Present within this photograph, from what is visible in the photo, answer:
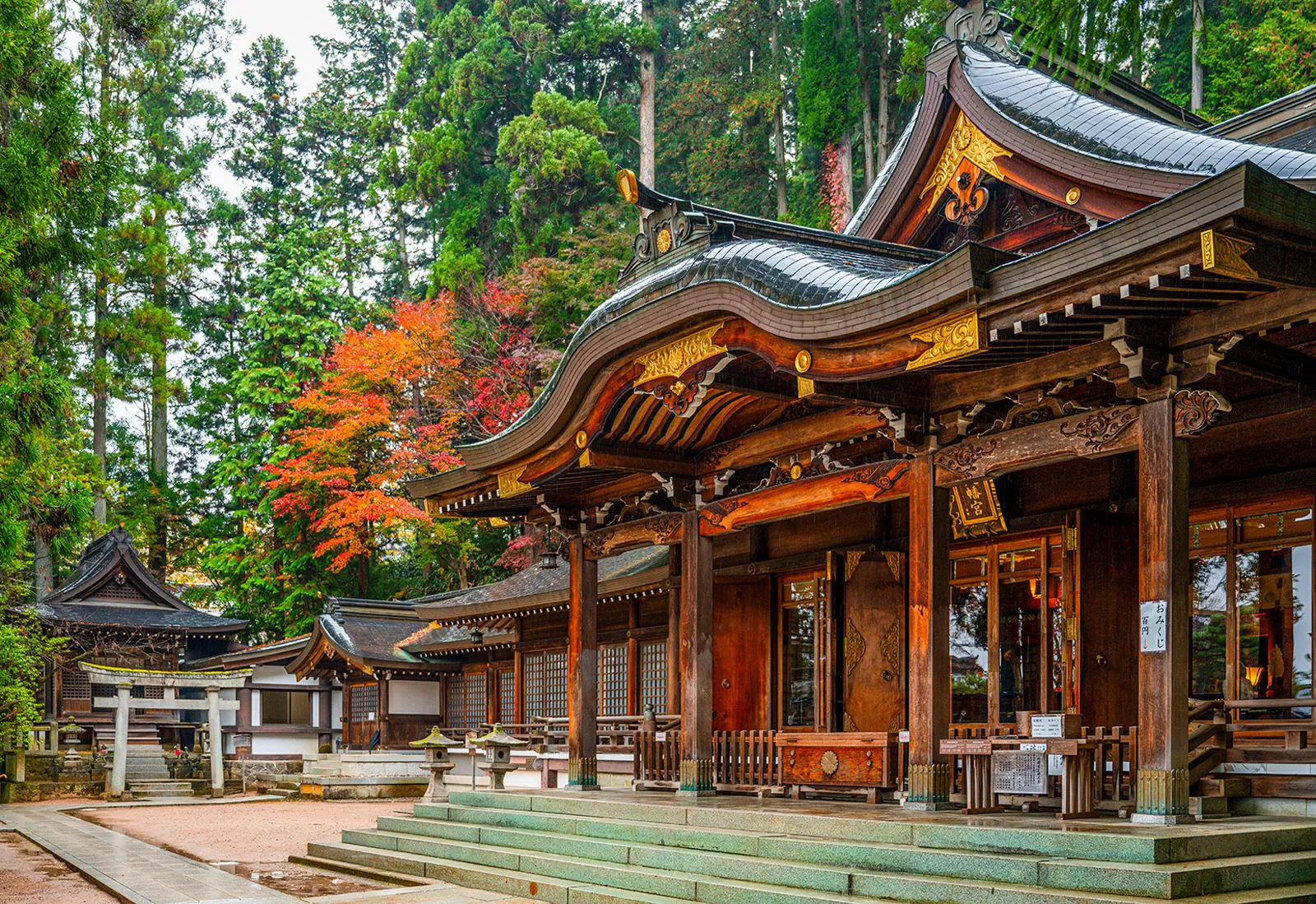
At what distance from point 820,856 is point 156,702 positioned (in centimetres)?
2412

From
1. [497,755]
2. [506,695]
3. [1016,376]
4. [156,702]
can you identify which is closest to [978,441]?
[1016,376]

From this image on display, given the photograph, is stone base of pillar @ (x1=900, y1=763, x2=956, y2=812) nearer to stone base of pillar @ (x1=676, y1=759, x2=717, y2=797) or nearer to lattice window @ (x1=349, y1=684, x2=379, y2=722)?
stone base of pillar @ (x1=676, y1=759, x2=717, y2=797)

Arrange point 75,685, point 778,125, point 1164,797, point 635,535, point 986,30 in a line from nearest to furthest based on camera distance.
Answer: point 1164,797 → point 986,30 → point 635,535 → point 75,685 → point 778,125

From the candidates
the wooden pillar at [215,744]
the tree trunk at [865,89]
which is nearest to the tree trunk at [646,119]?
the tree trunk at [865,89]

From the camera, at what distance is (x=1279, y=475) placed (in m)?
9.37

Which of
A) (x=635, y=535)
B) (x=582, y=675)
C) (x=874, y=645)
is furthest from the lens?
(x=582, y=675)

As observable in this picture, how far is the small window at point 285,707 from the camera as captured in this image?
1389 inches

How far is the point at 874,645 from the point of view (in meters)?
13.1

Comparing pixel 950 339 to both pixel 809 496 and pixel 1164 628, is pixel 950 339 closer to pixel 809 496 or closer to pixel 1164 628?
pixel 1164 628

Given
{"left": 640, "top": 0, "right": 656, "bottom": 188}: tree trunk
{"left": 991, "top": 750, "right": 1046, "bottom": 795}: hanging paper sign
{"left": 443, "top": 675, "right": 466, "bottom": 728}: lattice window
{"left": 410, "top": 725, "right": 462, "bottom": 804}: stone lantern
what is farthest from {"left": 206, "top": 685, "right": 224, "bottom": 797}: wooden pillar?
{"left": 991, "top": 750, "right": 1046, "bottom": 795}: hanging paper sign

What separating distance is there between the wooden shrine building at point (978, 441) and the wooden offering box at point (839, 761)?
4cm

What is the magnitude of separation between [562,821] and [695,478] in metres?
3.73

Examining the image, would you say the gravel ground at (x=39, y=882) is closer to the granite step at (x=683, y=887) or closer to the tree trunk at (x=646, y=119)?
the granite step at (x=683, y=887)

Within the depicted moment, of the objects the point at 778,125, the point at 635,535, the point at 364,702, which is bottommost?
the point at 364,702
